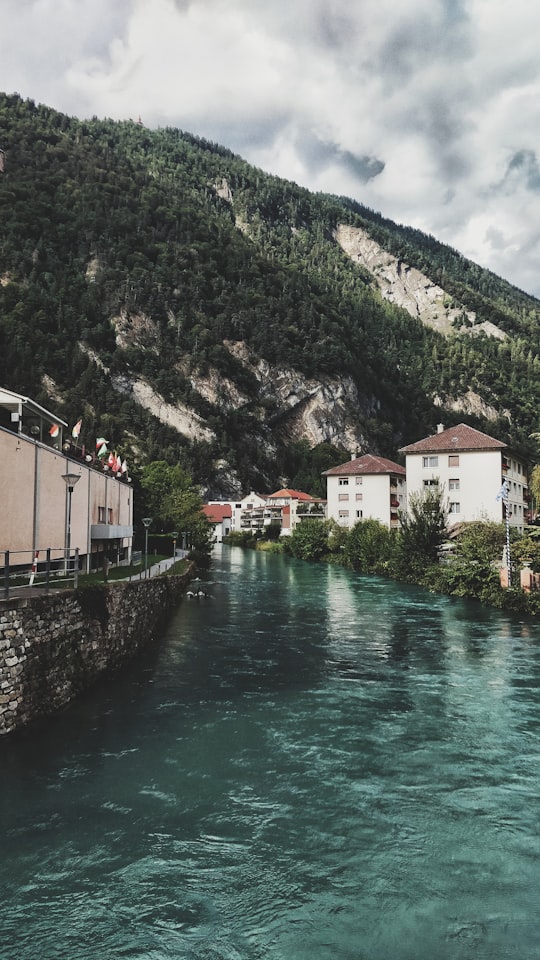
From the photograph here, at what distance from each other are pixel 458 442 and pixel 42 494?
50333 mm

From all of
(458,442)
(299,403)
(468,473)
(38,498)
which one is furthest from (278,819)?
(299,403)

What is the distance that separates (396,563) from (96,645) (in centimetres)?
3806

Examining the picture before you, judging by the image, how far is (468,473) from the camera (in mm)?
63562

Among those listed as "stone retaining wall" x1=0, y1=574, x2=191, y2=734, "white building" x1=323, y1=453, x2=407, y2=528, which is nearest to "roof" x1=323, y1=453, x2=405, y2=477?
"white building" x1=323, y1=453, x2=407, y2=528

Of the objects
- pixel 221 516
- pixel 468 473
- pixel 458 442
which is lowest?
pixel 221 516

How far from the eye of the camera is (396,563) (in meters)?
53.2

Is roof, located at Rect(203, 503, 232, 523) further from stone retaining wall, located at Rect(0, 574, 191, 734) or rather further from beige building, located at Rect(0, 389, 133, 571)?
stone retaining wall, located at Rect(0, 574, 191, 734)

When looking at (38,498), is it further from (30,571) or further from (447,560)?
(447,560)

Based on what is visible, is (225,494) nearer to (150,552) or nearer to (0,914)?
(150,552)

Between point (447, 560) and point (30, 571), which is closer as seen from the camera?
point (30, 571)

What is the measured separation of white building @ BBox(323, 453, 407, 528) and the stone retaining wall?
204 feet

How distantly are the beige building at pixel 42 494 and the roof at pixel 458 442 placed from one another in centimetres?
3911

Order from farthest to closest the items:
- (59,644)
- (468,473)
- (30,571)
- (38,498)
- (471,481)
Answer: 1. (468,473)
2. (471,481)
3. (38,498)
4. (30,571)
5. (59,644)

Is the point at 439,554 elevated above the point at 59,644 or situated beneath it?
elevated above
